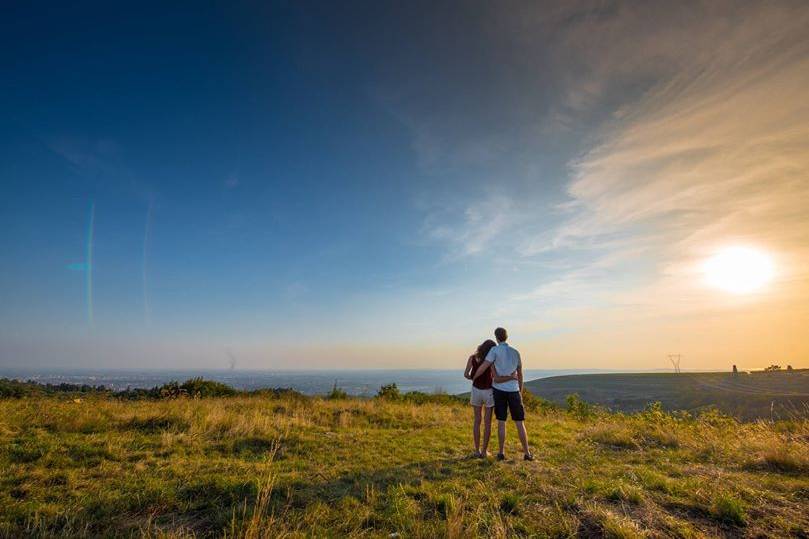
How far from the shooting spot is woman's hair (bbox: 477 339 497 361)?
785cm

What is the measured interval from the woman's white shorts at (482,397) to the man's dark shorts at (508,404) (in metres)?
0.21

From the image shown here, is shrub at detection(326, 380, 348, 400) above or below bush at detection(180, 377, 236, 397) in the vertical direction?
below

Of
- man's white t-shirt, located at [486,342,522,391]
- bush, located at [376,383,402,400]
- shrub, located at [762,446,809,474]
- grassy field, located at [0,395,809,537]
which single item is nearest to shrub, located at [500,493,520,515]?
grassy field, located at [0,395,809,537]

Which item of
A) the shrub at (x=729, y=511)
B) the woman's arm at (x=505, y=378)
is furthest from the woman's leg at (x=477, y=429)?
the shrub at (x=729, y=511)

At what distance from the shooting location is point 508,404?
740cm

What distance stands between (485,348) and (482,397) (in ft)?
3.41

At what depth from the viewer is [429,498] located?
16.0 feet

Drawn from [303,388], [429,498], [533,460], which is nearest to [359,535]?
[429,498]

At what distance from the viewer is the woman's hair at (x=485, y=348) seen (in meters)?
7.85

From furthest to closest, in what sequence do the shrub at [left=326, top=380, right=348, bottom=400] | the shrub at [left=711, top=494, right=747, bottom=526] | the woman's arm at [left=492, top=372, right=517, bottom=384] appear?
the shrub at [left=326, top=380, right=348, bottom=400] → the woman's arm at [left=492, top=372, right=517, bottom=384] → the shrub at [left=711, top=494, right=747, bottom=526]

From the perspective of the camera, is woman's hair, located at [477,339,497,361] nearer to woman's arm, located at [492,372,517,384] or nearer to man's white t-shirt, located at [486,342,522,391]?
man's white t-shirt, located at [486,342,522,391]

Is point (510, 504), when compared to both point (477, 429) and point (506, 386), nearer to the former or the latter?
point (506, 386)

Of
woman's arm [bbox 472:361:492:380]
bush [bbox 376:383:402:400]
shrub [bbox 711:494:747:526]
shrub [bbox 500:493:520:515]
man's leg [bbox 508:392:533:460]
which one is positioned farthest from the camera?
bush [bbox 376:383:402:400]

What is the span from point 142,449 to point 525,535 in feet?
24.0
